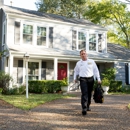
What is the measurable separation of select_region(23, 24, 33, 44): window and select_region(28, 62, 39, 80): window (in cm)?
156

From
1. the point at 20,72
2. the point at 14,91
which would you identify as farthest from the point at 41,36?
the point at 14,91

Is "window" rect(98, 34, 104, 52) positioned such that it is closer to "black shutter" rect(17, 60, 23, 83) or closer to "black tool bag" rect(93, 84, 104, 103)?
"black shutter" rect(17, 60, 23, 83)

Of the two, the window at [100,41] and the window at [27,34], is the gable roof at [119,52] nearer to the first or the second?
the window at [100,41]

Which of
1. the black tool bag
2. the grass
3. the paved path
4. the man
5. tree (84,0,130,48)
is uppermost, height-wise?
tree (84,0,130,48)

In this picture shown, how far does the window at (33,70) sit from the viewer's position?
1457cm

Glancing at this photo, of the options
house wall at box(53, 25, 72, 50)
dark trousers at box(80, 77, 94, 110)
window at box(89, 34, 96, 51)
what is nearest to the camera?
dark trousers at box(80, 77, 94, 110)

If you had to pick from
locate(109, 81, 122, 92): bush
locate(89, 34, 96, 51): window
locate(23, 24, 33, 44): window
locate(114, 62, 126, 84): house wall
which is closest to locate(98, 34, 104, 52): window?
locate(89, 34, 96, 51): window

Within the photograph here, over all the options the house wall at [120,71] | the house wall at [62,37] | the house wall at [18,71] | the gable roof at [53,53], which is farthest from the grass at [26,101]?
the house wall at [120,71]

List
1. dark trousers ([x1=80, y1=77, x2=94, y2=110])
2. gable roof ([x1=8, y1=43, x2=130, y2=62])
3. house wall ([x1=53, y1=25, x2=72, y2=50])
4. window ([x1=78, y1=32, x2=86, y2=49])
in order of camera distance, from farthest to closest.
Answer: window ([x1=78, y1=32, x2=86, y2=49]), house wall ([x1=53, y1=25, x2=72, y2=50]), gable roof ([x1=8, y1=43, x2=130, y2=62]), dark trousers ([x1=80, y1=77, x2=94, y2=110])

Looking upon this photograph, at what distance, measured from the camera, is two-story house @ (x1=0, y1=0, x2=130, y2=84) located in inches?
542

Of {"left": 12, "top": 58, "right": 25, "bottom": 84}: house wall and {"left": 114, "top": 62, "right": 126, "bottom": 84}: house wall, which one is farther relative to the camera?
{"left": 114, "top": 62, "right": 126, "bottom": 84}: house wall

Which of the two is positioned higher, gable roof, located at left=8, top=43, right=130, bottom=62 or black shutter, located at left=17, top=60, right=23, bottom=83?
gable roof, located at left=8, top=43, right=130, bottom=62

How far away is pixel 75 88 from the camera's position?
1608cm

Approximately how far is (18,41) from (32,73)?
2411mm
